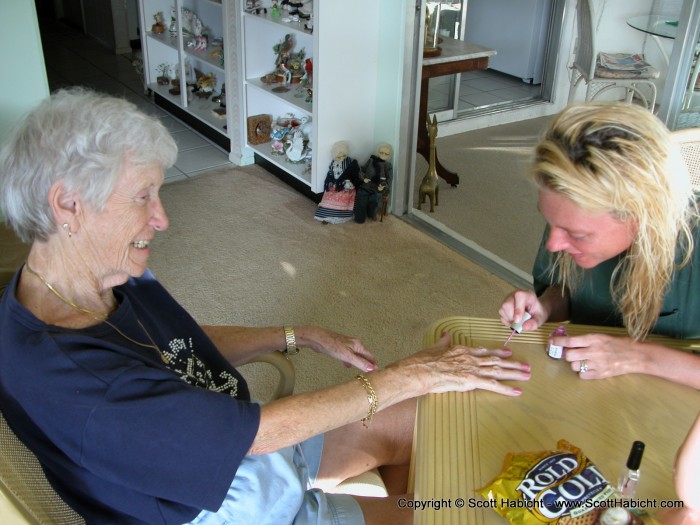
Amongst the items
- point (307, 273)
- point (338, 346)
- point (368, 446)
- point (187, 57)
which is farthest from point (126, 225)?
point (187, 57)

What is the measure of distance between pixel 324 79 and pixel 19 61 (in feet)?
4.16

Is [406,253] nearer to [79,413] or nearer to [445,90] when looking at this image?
[445,90]

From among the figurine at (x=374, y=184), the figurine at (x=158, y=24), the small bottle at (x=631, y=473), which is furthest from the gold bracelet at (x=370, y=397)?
the figurine at (x=158, y=24)

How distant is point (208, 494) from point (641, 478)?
0.64 m

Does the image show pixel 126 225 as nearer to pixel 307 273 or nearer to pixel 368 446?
pixel 368 446

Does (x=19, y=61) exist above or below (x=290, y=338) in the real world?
above

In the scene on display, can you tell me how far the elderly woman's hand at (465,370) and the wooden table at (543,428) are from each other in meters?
0.02

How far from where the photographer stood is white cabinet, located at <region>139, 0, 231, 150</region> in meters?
4.23

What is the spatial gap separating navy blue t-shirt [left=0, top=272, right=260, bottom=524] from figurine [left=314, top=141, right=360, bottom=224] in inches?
88.9

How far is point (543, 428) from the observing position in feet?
3.64

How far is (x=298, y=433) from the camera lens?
45.2 inches

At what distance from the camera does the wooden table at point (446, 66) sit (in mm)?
3523

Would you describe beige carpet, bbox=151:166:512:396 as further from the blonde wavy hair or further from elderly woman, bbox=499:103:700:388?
the blonde wavy hair

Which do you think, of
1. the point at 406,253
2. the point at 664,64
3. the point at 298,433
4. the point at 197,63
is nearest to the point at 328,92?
the point at 406,253
